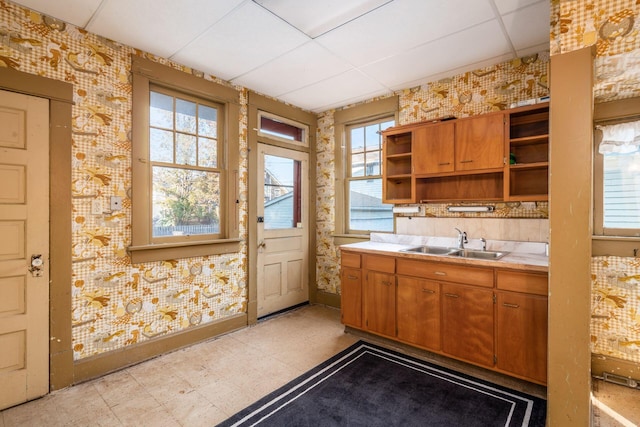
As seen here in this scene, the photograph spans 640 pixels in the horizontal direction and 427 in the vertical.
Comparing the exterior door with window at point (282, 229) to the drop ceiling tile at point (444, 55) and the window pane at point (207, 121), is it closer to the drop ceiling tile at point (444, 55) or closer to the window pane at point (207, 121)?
the window pane at point (207, 121)

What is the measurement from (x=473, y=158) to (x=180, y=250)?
9.68ft

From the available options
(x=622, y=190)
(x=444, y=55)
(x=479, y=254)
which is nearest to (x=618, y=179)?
(x=622, y=190)

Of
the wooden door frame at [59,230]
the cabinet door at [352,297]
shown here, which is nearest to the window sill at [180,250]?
the wooden door frame at [59,230]

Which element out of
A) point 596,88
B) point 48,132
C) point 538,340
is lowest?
point 538,340

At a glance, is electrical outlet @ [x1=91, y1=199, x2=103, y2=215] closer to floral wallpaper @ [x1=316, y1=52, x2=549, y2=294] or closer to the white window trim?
the white window trim

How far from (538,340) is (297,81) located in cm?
323

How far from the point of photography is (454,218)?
10.8 ft

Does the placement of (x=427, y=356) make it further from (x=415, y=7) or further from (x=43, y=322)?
(x=43, y=322)

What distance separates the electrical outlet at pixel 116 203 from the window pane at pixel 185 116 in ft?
2.95

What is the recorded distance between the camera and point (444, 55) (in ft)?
9.33

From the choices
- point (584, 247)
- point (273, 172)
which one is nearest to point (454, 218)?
point (584, 247)

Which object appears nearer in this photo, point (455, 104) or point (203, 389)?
point (203, 389)

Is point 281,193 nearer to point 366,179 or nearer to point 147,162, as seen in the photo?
point 366,179

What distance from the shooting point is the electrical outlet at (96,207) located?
99.8 inches
